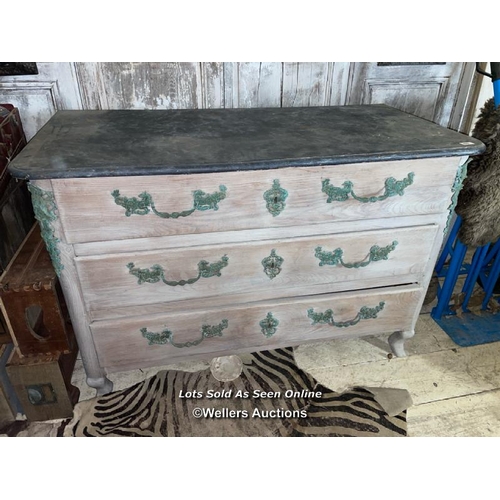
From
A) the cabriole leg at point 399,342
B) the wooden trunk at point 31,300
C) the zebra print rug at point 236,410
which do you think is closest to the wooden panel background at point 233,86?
the wooden trunk at point 31,300

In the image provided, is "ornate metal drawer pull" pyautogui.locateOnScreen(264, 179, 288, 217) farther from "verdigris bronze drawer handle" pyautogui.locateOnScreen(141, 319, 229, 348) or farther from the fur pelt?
the fur pelt

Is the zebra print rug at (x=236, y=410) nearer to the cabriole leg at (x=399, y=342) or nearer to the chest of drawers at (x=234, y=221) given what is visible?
the chest of drawers at (x=234, y=221)

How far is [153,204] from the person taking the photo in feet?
4.56

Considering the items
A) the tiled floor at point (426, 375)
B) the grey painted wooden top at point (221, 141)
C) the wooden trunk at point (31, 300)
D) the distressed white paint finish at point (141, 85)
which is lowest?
the tiled floor at point (426, 375)

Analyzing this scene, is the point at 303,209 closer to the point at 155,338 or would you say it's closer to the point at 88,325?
the point at 155,338

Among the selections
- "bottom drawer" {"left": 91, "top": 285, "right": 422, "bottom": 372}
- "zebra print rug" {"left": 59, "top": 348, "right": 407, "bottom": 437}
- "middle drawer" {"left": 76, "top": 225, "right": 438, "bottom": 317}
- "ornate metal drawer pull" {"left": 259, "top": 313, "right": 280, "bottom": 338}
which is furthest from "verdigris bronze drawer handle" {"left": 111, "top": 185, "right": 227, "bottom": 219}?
"zebra print rug" {"left": 59, "top": 348, "right": 407, "bottom": 437}

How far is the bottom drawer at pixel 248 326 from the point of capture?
167 cm

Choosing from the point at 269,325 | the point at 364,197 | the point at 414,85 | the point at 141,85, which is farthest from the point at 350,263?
the point at 141,85

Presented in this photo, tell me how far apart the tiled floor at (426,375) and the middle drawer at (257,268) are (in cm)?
50

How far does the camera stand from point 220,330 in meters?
1.74

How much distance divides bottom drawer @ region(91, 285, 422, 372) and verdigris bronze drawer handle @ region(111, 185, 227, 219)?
449 mm

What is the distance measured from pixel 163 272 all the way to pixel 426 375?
1.37 metres
